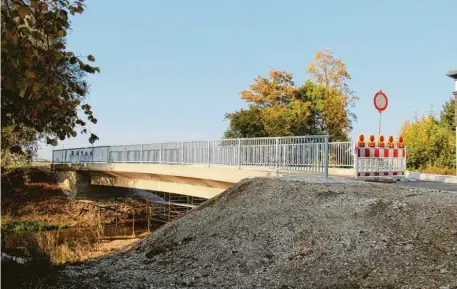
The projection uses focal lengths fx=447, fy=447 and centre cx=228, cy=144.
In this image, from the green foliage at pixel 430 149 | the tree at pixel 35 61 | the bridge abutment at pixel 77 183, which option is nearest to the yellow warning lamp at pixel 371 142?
the tree at pixel 35 61

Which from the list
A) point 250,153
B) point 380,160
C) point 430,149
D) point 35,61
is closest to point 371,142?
point 380,160

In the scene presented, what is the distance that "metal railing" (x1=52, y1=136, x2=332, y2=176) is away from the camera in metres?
13.1

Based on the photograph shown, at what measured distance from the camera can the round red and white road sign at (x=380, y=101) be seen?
1366 cm

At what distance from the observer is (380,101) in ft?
45.1

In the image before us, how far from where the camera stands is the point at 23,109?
5.23m

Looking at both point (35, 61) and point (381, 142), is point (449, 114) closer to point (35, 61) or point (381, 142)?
point (381, 142)

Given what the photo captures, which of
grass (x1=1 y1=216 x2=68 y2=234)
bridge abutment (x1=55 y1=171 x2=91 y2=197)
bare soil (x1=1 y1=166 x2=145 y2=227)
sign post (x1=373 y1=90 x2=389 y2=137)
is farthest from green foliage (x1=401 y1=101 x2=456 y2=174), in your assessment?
bridge abutment (x1=55 y1=171 x2=91 y2=197)

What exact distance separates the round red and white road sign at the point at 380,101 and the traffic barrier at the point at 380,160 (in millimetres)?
1020

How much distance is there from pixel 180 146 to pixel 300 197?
10.7m

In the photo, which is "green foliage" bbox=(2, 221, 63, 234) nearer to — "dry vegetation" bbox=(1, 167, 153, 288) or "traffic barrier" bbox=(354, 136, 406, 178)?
"dry vegetation" bbox=(1, 167, 153, 288)

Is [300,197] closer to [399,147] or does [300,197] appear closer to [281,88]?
[399,147]

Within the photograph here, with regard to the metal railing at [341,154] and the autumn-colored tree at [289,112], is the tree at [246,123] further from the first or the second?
the metal railing at [341,154]

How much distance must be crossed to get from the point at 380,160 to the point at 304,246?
6.95m

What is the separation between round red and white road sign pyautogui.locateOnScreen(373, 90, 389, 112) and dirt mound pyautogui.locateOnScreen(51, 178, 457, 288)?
463 centimetres
